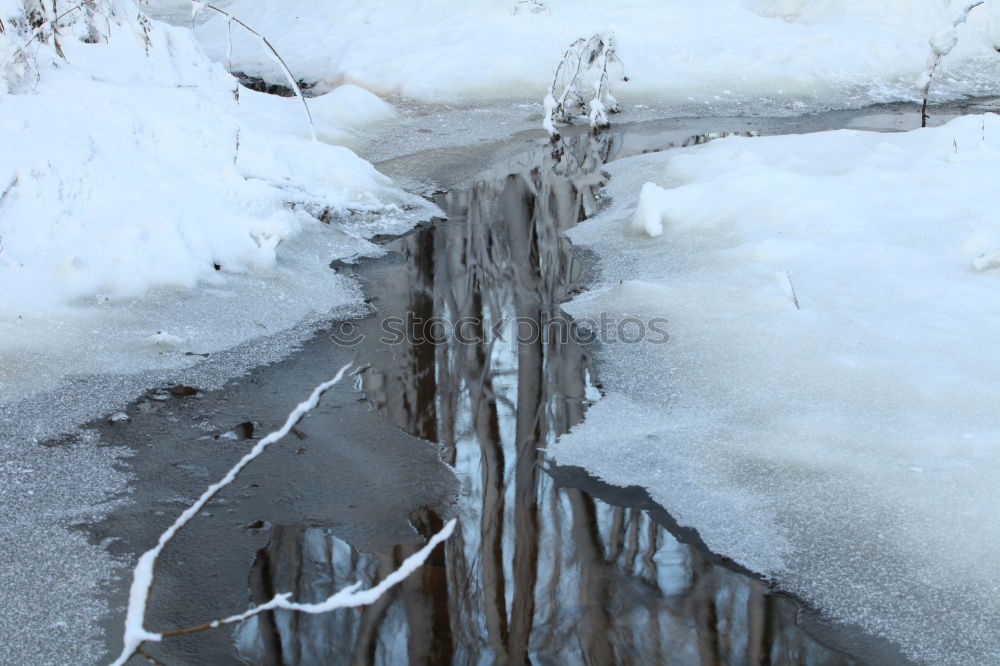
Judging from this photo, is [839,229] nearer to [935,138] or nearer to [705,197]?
[705,197]

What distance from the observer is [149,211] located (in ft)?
13.8

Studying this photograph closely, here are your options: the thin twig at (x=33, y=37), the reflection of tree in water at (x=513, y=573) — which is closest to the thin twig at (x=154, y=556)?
the reflection of tree in water at (x=513, y=573)

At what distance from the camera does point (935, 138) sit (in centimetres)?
581

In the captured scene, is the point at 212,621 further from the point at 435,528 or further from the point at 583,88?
the point at 583,88

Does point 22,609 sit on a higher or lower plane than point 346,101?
lower

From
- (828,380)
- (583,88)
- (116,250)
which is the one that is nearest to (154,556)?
(116,250)

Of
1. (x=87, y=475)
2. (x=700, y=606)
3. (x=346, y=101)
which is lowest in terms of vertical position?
(x=700, y=606)

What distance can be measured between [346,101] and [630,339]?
4307 millimetres

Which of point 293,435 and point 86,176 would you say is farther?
point 86,176

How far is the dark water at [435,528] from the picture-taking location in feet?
7.43

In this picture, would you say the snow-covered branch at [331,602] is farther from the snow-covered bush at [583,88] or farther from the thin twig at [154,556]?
the snow-covered bush at [583,88]

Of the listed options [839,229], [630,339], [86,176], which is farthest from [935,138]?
[86,176]

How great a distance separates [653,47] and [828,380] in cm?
624

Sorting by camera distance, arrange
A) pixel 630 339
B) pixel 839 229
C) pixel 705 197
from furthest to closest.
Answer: pixel 705 197 < pixel 839 229 < pixel 630 339
